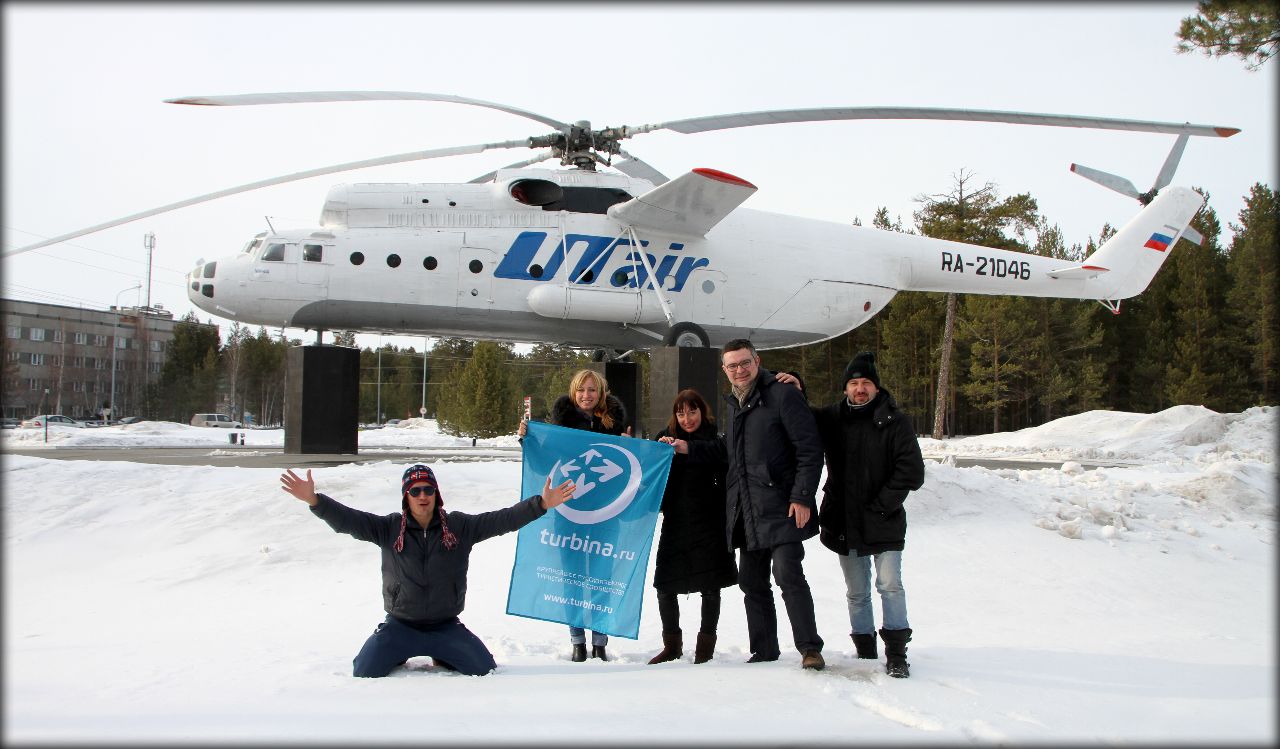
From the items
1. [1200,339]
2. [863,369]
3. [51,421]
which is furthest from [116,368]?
[1200,339]

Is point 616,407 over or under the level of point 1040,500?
over

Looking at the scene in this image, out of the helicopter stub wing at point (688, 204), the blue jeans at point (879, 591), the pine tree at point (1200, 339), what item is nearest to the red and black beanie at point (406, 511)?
the blue jeans at point (879, 591)

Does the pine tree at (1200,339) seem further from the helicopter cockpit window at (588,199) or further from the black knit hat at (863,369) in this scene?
the black knit hat at (863,369)

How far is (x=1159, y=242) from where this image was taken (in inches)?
617

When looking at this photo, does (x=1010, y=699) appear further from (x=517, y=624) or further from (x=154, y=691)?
(x=154, y=691)

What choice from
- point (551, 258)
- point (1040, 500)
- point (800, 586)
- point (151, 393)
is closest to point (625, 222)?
point (551, 258)

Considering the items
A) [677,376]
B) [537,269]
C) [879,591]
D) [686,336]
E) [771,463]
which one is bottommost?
[879,591]

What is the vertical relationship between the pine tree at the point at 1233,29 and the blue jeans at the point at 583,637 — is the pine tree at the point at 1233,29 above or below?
above

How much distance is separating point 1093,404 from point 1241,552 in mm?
33159

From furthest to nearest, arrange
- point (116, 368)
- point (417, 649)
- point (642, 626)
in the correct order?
point (116, 368)
point (642, 626)
point (417, 649)

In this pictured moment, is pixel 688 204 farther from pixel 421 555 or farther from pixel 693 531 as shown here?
pixel 421 555

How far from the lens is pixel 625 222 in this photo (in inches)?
438

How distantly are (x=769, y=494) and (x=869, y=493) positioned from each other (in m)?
0.59

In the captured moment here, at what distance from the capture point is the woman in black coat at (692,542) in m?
4.34
